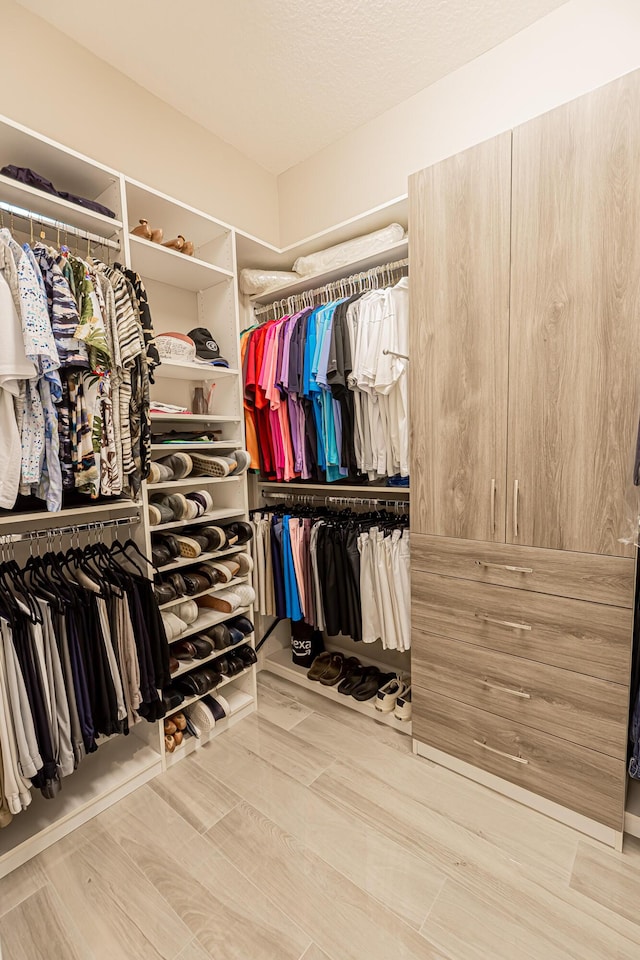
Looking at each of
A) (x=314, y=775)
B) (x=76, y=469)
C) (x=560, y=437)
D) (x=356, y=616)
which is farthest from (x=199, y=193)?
(x=314, y=775)

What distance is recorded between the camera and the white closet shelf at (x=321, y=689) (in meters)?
2.11

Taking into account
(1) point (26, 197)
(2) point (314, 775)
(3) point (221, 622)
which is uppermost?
(1) point (26, 197)

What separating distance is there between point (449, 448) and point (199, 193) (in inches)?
78.8

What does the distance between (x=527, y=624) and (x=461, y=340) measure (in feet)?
3.54

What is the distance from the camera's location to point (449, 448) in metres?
1.71

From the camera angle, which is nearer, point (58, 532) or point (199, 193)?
point (58, 532)

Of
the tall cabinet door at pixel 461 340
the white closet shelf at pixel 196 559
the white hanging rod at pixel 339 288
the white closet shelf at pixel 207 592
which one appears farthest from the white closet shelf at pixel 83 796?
the white hanging rod at pixel 339 288

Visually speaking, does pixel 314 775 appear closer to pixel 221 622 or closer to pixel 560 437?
pixel 221 622

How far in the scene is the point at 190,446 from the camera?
1966mm

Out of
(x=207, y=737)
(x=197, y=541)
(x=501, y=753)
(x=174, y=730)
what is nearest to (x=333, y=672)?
(x=207, y=737)

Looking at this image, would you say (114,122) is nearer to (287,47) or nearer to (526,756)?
(287,47)

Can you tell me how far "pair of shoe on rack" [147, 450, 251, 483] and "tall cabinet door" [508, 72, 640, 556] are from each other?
1225mm

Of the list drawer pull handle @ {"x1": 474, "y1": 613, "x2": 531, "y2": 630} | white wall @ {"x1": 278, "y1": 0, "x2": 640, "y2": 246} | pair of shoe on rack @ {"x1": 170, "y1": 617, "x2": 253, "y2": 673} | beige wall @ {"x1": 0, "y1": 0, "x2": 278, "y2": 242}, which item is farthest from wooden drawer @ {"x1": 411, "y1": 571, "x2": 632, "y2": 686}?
Answer: beige wall @ {"x1": 0, "y1": 0, "x2": 278, "y2": 242}

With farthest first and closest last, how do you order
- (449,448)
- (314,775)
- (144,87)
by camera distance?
(144,87), (314,775), (449,448)
